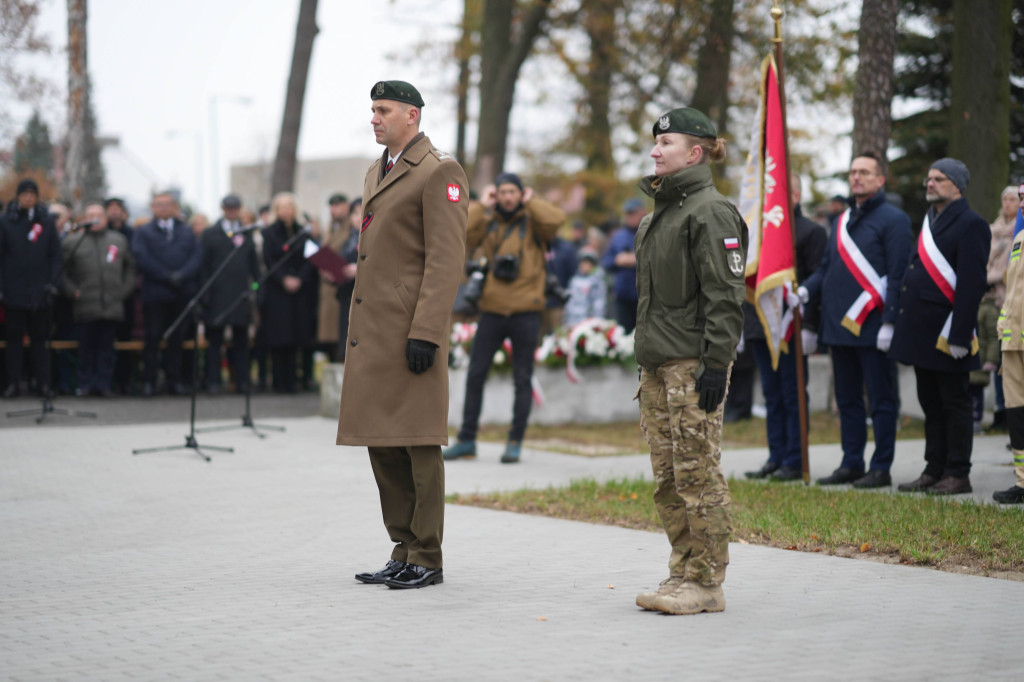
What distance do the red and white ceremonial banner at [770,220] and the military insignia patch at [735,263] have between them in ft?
12.1

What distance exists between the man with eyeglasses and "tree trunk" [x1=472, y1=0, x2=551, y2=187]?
1225 cm

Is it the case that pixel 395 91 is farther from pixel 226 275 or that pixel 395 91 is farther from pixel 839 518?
pixel 226 275

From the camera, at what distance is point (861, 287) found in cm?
870

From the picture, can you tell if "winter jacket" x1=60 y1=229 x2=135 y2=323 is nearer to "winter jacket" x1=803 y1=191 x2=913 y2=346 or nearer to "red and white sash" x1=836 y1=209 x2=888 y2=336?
"winter jacket" x1=803 y1=191 x2=913 y2=346

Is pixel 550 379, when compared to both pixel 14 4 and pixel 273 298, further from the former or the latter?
pixel 14 4

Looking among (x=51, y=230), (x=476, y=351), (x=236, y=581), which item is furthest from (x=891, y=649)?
(x=51, y=230)

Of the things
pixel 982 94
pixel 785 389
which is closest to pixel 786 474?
pixel 785 389

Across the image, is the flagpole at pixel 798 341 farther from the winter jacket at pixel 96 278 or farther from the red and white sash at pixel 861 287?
the winter jacket at pixel 96 278

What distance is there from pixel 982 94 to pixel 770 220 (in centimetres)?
511

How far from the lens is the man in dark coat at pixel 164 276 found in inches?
585

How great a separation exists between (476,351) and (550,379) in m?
3.00

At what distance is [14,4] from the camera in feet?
72.5

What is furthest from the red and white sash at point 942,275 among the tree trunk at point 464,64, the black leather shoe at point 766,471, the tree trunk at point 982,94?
the tree trunk at point 464,64

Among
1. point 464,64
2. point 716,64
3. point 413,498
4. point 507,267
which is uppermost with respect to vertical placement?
point 464,64
